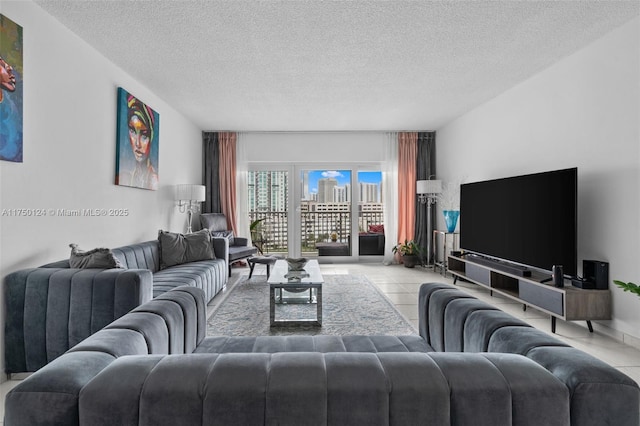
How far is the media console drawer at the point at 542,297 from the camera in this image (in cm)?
310

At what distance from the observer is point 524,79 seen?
411 cm

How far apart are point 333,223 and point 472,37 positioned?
4573 mm

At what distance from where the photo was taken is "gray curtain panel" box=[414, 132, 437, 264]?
6969 mm

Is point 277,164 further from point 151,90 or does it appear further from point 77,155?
point 77,155

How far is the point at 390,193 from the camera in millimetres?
6988

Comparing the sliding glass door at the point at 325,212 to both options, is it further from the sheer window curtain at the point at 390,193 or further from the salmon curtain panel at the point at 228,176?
the salmon curtain panel at the point at 228,176

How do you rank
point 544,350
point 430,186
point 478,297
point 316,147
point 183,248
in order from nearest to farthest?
1. point 544,350
2. point 183,248
3. point 478,297
4. point 430,186
5. point 316,147

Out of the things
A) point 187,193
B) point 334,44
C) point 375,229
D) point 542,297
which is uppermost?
point 334,44

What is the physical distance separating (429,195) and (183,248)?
14.9 feet

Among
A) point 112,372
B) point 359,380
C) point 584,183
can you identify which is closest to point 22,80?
point 112,372

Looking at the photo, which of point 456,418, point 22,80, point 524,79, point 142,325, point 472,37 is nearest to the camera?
point 456,418

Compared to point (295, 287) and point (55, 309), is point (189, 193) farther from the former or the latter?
point (55, 309)

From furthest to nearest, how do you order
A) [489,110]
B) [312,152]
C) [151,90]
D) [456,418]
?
[312,152], [489,110], [151,90], [456,418]

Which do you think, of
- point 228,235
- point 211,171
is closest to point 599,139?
point 228,235
